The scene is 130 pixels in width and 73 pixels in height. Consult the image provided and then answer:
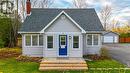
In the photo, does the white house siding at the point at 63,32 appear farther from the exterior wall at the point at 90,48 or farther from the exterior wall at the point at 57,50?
the exterior wall at the point at 90,48

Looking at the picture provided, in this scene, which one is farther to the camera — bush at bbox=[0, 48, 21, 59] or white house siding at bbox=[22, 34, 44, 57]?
bush at bbox=[0, 48, 21, 59]

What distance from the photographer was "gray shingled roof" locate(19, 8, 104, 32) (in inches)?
1216

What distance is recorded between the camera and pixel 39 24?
31484mm

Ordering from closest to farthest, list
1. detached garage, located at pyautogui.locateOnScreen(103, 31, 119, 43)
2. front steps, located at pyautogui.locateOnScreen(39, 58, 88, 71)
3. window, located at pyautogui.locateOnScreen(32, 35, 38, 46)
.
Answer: front steps, located at pyautogui.locateOnScreen(39, 58, 88, 71)
window, located at pyautogui.locateOnScreen(32, 35, 38, 46)
detached garage, located at pyautogui.locateOnScreen(103, 31, 119, 43)

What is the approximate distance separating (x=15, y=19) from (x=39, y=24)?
1661 centimetres

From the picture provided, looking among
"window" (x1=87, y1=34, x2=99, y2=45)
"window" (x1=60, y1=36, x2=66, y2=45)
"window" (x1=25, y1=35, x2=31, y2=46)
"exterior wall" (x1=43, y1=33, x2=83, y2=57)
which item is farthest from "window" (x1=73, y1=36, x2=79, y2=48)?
"window" (x1=25, y1=35, x2=31, y2=46)

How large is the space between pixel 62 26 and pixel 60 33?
2.38 feet

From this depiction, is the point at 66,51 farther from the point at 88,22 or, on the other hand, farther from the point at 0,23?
the point at 0,23

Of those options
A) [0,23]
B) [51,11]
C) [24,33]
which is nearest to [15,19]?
[0,23]

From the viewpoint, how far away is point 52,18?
32.3m

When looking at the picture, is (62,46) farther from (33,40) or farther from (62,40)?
(33,40)

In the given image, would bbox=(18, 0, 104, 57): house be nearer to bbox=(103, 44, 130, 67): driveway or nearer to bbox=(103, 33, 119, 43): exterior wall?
bbox=(103, 44, 130, 67): driveway

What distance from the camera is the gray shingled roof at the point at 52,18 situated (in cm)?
3089

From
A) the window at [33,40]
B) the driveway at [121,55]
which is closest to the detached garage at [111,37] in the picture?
the driveway at [121,55]
